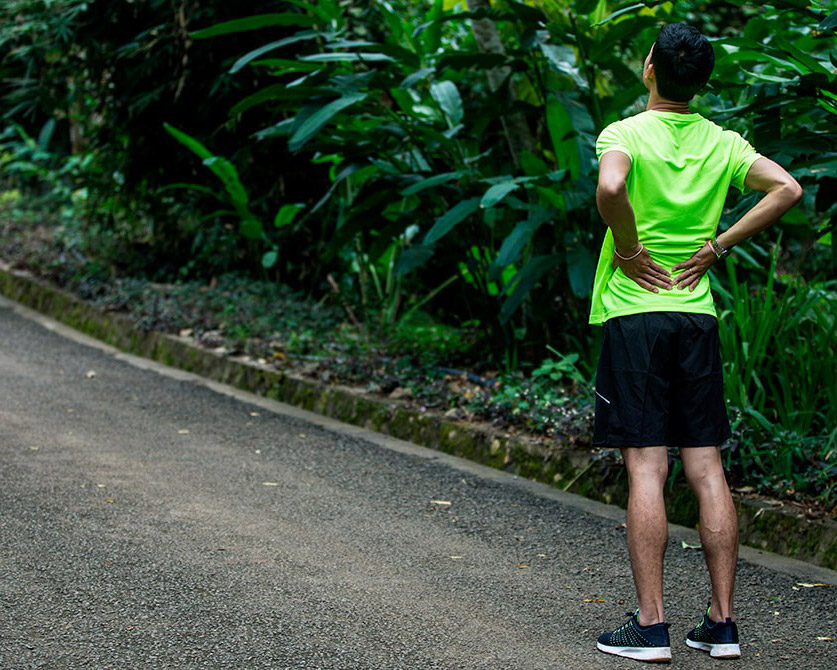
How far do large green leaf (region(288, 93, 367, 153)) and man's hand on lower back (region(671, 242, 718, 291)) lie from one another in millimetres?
2946

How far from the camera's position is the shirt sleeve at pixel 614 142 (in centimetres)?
334

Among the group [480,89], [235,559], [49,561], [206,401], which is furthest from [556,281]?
[480,89]

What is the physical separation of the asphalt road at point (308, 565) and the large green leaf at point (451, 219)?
115 centimetres

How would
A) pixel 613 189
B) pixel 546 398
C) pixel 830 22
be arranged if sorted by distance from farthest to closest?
pixel 546 398 < pixel 830 22 < pixel 613 189

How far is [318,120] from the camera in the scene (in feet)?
19.7

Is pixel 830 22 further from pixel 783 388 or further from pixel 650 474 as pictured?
pixel 650 474

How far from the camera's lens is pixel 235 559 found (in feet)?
13.7

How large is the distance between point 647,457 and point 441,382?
11.1ft

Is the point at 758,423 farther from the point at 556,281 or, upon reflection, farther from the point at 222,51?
the point at 222,51

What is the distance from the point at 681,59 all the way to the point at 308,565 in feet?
7.03

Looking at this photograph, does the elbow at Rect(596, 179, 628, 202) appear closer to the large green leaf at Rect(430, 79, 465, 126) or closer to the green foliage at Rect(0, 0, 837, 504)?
the green foliage at Rect(0, 0, 837, 504)

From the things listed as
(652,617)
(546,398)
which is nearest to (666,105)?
(652,617)

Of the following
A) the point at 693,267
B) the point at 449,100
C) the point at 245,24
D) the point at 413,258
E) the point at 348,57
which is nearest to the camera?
the point at 693,267

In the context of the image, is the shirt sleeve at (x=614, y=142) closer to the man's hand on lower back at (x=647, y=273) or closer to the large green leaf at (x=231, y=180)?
the man's hand on lower back at (x=647, y=273)
